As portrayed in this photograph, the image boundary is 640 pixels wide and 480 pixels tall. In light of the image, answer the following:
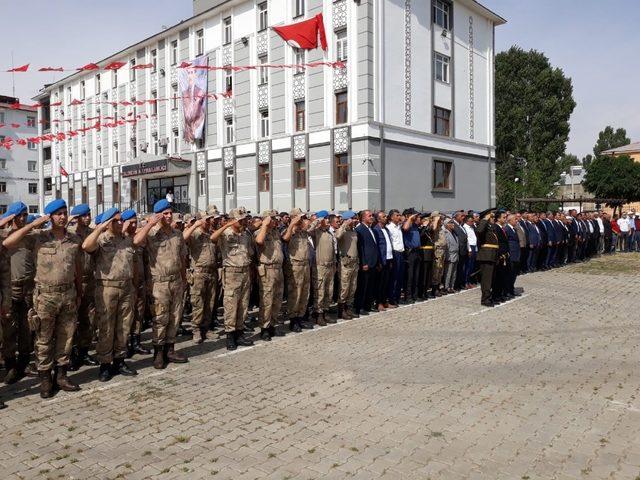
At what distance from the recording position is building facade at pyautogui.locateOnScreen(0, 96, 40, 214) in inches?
2216

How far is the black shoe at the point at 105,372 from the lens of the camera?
623 cm

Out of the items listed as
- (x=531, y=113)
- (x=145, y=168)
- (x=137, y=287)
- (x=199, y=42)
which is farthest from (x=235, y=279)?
(x=531, y=113)

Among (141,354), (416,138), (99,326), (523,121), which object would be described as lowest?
(141,354)

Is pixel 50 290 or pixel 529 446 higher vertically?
pixel 50 290

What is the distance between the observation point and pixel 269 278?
7.99 m

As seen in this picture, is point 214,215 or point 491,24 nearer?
point 214,215

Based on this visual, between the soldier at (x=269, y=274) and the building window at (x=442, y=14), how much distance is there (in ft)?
64.1

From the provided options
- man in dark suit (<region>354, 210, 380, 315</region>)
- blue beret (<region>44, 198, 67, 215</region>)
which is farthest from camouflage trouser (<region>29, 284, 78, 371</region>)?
man in dark suit (<region>354, 210, 380, 315</region>)

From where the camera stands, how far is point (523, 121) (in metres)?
42.6

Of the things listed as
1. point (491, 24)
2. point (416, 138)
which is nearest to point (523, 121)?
point (491, 24)

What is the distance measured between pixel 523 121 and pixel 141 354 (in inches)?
1618

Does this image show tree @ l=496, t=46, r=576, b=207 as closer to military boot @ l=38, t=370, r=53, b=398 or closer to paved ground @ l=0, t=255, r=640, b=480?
paved ground @ l=0, t=255, r=640, b=480

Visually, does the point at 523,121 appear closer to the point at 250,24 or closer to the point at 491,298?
the point at 250,24

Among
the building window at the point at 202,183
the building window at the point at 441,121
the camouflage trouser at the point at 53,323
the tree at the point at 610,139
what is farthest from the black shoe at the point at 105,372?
the tree at the point at 610,139
